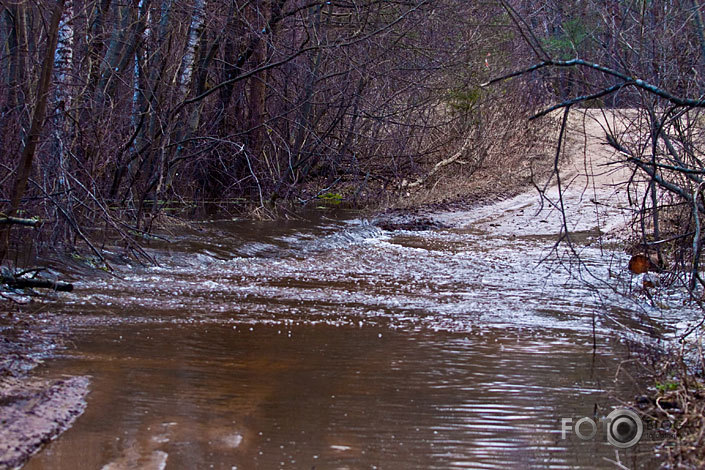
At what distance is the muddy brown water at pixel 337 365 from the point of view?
4145mm

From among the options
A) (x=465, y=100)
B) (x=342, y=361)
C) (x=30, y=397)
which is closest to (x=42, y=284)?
(x=30, y=397)

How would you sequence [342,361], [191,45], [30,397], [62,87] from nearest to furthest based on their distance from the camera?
[30,397] → [342,361] → [62,87] → [191,45]

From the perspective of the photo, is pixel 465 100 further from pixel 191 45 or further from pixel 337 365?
pixel 337 365

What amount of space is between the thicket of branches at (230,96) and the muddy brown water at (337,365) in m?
1.72

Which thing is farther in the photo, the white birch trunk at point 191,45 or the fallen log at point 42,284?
the white birch trunk at point 191,45

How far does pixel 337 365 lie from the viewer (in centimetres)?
573

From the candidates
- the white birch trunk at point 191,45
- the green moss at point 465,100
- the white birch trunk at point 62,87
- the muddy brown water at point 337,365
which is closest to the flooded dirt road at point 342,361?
the muddy brown water at point 337,365

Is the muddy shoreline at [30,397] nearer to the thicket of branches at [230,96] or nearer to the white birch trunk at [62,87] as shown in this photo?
the thicket of branches at [230,96]

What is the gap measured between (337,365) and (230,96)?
9870mm

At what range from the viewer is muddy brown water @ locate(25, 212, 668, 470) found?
4.14 metres

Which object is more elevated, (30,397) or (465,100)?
(465,100)

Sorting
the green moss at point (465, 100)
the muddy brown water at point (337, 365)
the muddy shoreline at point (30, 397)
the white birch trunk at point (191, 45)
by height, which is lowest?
the muddy shoreline at point (30, 397)

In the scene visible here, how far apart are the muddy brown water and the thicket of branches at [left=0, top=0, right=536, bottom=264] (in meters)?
1.72

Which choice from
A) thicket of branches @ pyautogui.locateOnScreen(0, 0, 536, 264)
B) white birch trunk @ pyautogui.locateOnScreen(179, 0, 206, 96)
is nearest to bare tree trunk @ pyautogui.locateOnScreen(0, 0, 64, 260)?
thicket of branches @ pyautogui.locateOnScreen(0, 0, 536, 264)
